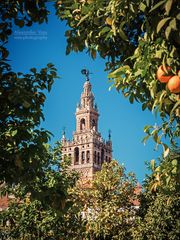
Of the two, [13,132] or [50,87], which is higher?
[50,87]

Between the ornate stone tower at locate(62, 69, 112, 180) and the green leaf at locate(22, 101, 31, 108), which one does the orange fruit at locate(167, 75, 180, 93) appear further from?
the ornate stone tower at locate(62, 69, 112, 180)

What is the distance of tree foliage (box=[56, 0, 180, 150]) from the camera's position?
3402mm

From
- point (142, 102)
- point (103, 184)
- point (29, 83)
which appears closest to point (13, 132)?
point (29, 83)

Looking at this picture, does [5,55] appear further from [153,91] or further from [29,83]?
[153,91]

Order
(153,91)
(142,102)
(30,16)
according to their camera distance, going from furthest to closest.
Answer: (30,16) → (142,102) → (153,91)

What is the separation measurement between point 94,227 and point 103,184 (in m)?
3.80

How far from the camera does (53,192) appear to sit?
18.4 ft

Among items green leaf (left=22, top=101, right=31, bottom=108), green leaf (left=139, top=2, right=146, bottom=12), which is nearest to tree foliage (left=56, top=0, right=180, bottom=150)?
green leaf (left=139, top=2, right=146, bottom=12)

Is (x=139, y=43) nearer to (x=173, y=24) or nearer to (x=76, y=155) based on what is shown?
(x=173, y=24)

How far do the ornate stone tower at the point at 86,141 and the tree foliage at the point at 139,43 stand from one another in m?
112

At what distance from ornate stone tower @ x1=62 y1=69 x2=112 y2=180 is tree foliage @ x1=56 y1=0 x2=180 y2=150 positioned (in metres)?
112

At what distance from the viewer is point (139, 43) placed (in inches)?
159

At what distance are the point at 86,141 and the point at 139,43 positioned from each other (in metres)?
115

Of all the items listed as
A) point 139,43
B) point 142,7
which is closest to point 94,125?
point 139,43
